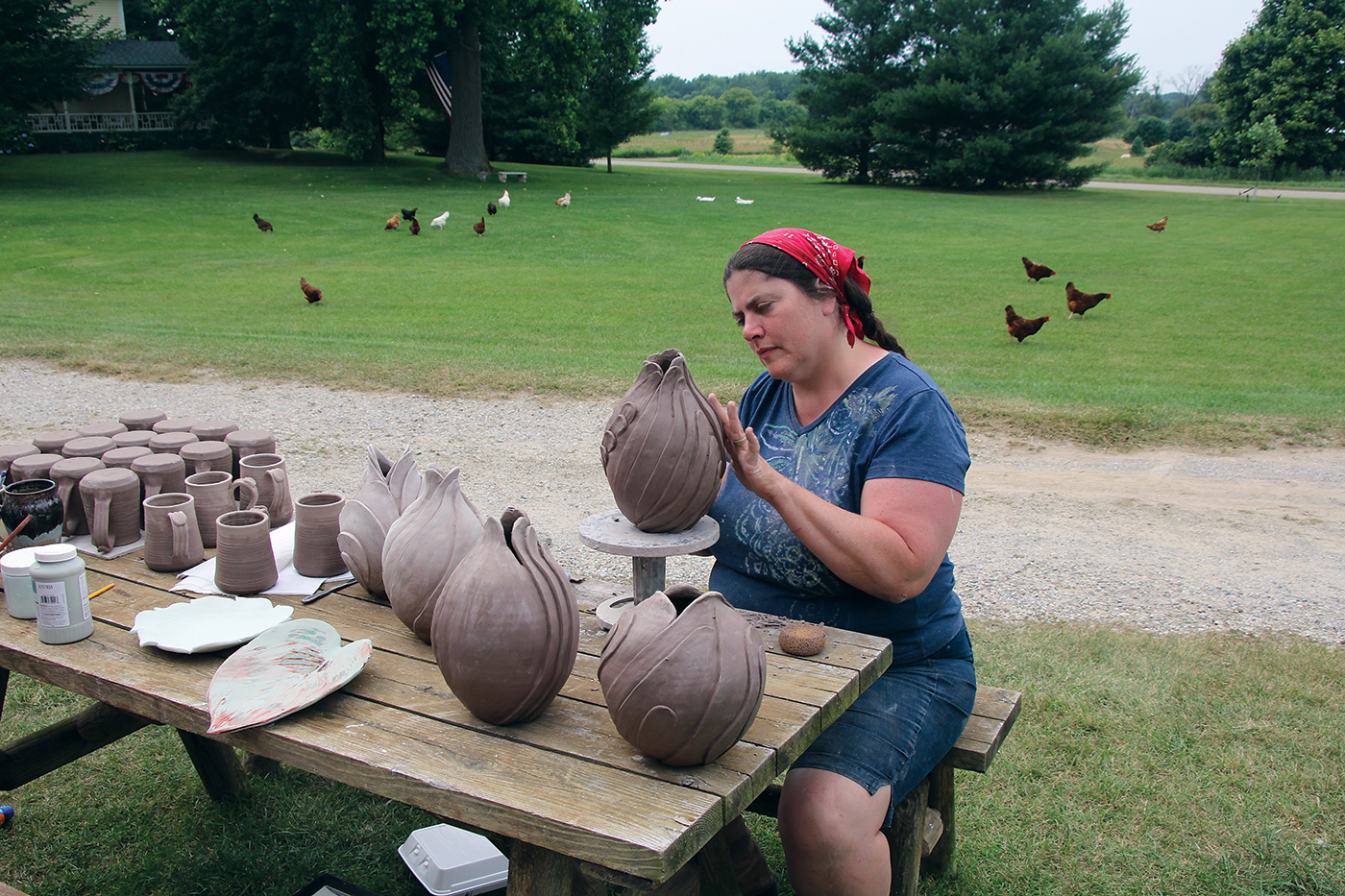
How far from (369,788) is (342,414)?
21.4 ft

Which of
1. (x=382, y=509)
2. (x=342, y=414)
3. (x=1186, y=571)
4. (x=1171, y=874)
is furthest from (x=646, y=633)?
(x=342, y=414)

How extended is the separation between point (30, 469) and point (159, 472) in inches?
15.9

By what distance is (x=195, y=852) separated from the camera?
306 cm

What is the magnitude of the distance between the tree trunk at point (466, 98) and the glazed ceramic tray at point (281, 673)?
2752 centimetres

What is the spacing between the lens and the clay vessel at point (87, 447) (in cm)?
301

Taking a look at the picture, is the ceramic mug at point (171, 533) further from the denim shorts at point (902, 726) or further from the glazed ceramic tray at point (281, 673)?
the denim shorts at point (902, 726)

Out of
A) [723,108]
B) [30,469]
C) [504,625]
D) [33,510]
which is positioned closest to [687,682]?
[504,625]

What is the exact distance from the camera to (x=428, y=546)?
84.5 inches

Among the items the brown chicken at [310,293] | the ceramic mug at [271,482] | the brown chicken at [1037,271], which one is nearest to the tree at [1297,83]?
the brown chicken at [1037,271]

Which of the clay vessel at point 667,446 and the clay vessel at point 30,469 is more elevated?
the clay vessel at point 667,446

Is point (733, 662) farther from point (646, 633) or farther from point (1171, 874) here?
point (1171, 874)

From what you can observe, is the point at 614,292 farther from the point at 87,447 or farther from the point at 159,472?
the point at 159,472

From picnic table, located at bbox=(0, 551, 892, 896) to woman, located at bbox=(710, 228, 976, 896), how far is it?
6.8 inches

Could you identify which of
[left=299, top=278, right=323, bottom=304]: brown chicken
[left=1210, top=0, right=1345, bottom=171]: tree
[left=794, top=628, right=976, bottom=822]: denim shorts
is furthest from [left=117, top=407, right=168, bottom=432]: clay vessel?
[left=1210, top=0, right=1345, bottom=171]: tree
